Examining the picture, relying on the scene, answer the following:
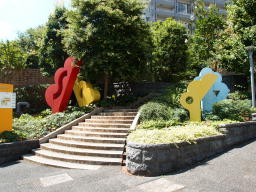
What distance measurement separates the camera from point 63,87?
12227 mm

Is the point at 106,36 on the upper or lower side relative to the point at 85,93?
upper

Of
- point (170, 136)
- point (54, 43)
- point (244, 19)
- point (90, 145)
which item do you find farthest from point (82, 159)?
point (244, 19)

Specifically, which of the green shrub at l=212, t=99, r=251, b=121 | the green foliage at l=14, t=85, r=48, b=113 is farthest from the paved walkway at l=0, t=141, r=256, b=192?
the green foliage at l=14, t=85, r=48, b=113

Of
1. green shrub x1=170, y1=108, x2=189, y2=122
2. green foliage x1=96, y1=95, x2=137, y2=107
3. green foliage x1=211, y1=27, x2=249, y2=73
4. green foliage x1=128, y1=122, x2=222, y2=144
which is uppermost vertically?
green foliage x1=211, y1=27, x2=249, y2=73

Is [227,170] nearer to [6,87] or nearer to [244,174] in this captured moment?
[244,174]

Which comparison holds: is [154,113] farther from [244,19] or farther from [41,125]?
[244,19]

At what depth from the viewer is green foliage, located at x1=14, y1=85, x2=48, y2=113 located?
15328 mm

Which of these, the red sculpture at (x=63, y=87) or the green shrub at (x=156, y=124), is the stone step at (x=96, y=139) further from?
the red sculpture at (x=63, y=87)

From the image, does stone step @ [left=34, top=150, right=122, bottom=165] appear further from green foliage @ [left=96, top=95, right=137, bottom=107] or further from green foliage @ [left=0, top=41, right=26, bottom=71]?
green foliage @ [left=0, top=41, right=26, bottom=71]

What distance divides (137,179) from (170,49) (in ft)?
42.7

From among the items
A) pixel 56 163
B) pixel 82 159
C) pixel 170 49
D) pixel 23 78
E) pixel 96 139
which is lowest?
pixel 56 163

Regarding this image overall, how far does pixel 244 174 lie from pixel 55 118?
8175 mm

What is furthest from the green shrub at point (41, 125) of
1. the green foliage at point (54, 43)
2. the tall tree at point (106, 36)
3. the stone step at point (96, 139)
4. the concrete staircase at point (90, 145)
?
the green foliage at point (54, 43)

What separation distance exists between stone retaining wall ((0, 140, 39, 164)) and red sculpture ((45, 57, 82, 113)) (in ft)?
11.0
